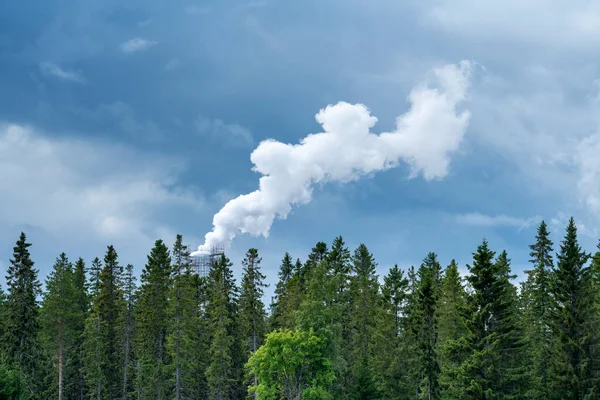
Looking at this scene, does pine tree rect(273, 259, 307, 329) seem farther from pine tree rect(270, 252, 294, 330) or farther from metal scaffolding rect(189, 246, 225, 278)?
metal scaffolding rect(189, 246, 225, 278)

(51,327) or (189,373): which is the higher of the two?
(51,327)

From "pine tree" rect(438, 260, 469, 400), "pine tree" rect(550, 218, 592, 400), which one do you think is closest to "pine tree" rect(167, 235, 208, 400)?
"pine tree" rect(438, 260, 469, 400)

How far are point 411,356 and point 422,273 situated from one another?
26.8 metres

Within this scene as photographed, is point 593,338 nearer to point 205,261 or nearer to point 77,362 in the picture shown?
point 77,362

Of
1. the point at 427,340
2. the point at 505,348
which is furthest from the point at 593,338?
the point at 427,340

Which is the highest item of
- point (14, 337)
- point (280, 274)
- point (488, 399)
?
point (280, 274)

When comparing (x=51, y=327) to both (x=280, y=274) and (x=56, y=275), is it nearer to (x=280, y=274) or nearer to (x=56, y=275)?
(x=56, y=275)

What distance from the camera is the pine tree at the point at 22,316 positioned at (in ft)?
191

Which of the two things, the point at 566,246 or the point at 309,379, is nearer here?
the point at 566,246

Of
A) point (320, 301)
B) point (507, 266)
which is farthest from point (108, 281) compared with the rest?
point (507, 266)

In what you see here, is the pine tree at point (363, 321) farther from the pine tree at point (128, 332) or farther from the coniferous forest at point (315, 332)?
the pine tree at point (128, 332)

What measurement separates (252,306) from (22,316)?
2643 cm

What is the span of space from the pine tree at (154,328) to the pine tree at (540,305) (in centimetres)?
4096

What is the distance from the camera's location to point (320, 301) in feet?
194
